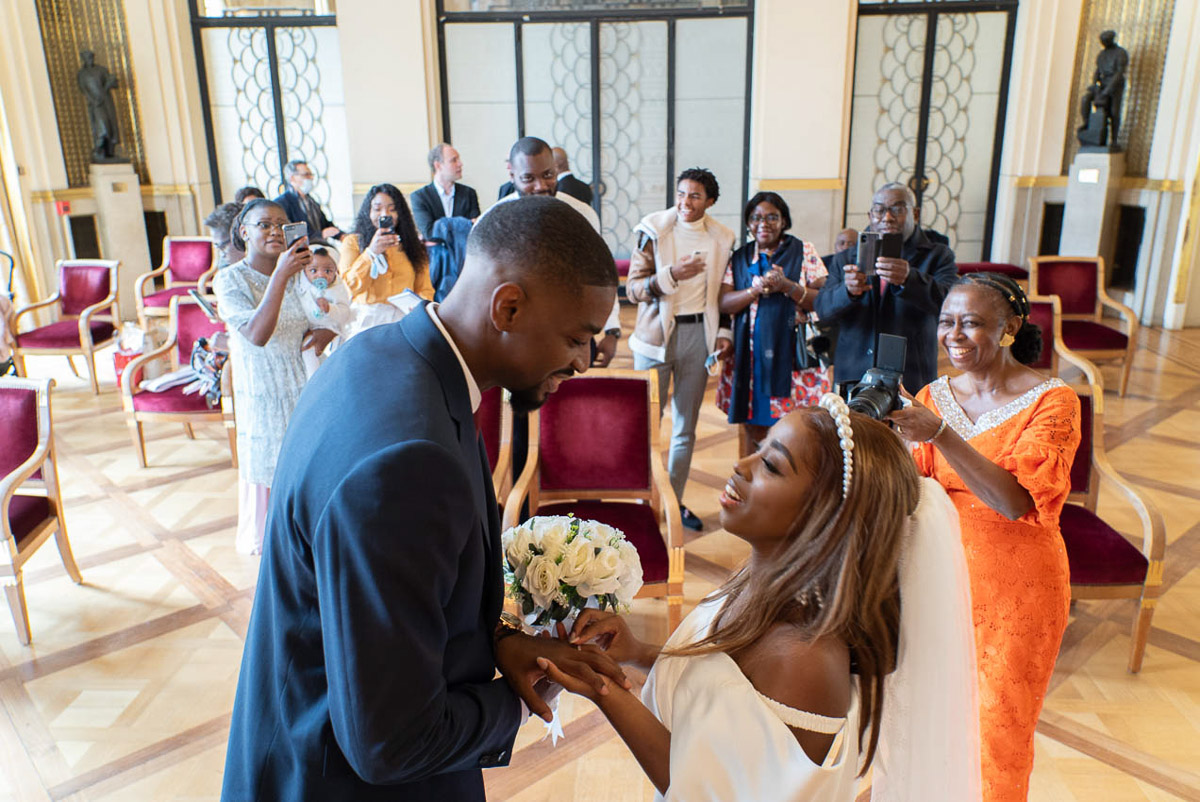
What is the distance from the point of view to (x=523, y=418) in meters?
3.84

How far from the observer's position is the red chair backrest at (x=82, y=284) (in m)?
7.15

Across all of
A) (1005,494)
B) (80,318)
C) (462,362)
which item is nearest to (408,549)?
(462,362)

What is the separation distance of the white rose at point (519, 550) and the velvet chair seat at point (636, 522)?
56.9 inches

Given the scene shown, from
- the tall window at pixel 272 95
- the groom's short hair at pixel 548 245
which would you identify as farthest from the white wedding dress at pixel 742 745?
the tall window at pixel 272 95

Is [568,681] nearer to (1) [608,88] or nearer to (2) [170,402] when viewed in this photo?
(2) [170,402]

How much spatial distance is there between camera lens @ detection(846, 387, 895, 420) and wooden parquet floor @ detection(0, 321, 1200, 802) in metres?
1.55

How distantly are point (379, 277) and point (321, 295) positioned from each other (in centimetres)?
49

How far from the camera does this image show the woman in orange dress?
2225 millimetres

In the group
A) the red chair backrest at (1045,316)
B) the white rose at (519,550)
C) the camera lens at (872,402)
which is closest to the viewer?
the white rose at (519,550)

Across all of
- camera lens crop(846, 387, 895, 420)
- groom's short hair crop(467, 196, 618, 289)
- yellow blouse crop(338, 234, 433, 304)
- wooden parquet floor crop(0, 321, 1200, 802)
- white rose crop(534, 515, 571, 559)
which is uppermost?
groom's short hair crop(467, 196, 618, 289)

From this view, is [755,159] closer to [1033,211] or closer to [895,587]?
[1033,211]

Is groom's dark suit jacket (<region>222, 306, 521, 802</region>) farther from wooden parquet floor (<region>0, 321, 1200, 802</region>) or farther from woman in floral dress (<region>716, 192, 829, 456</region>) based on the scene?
woman in floral dress (<region>716, 192, 829, 456</region>)

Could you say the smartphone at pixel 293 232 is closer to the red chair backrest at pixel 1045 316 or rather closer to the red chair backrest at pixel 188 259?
the red chair backrest at pixel 1045 316

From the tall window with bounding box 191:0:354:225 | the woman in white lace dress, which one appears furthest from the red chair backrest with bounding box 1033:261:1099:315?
the tall window with bounding box 191:0:354:225
